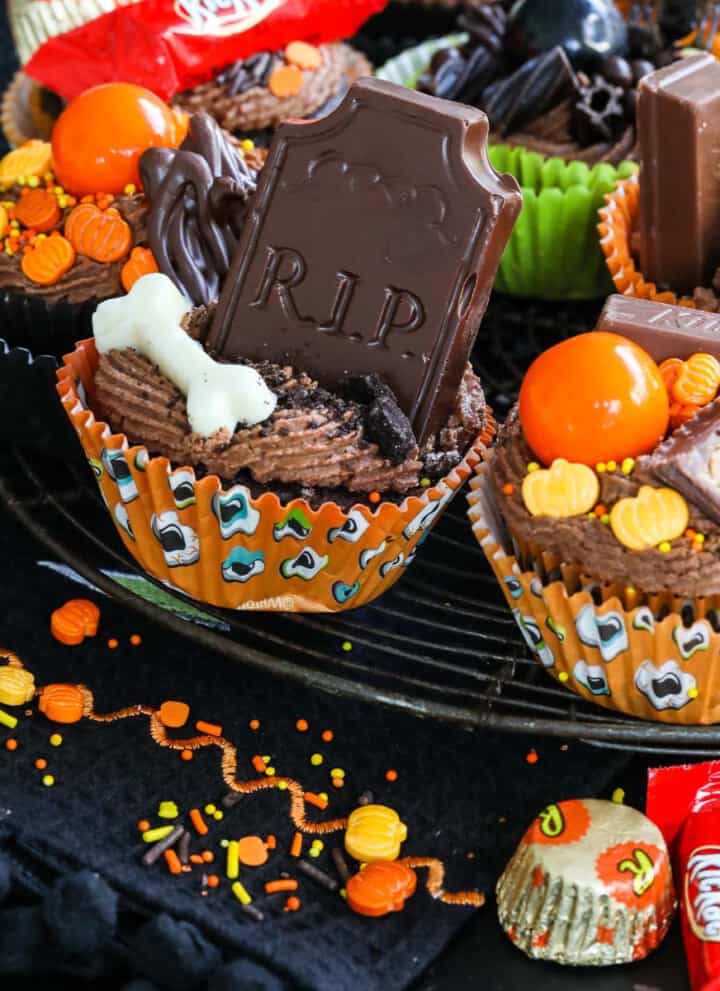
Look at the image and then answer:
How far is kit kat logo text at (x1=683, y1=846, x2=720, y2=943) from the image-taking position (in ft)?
6.39

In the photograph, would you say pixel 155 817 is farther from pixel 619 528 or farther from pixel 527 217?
pixel 527 217

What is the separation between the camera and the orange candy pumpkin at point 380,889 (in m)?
2.10

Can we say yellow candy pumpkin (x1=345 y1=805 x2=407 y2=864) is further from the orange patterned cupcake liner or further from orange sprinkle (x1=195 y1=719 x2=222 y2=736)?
the orange patterned cupcake liner

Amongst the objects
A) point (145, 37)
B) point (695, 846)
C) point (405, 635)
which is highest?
point (145, 37)

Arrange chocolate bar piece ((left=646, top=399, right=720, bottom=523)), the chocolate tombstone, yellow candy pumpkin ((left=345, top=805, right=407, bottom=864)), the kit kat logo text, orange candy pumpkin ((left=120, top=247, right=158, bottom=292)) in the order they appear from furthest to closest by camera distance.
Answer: orange candy pumpkin ((left=120, top=247, right=158, bottom=292)), the chocolate tombstone, yellow candy pumpkin ((left=345, top=805, right=407, bottom=864)), chocolate bar piece ((left=646, top=399, right=720, bottom=523)), the kit kat logo text

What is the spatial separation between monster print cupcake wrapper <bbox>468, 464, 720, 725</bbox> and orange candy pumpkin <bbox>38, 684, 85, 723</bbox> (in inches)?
31.6

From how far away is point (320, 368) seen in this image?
2436mm

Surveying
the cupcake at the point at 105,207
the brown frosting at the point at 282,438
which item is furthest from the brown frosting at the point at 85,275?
the brown frosting at the point at 282,438

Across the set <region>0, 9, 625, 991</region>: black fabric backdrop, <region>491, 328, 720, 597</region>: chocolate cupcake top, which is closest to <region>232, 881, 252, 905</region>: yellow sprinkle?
<region>0, 9, 625, 991</region>: black fabric backdrop

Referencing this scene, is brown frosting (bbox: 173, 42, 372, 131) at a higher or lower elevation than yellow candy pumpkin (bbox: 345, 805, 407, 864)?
higher

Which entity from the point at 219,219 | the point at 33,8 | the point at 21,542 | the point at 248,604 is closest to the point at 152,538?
the point at 248,604

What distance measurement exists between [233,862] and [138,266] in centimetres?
126

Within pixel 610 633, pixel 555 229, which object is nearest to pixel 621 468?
pixel 610 633

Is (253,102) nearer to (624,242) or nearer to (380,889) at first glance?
(624,242)
